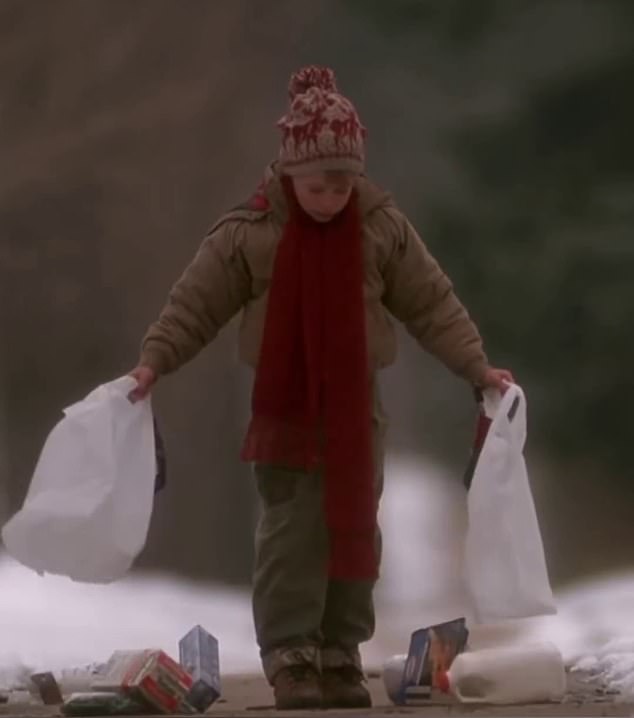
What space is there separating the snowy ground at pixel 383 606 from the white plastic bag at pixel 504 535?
0.58 meters

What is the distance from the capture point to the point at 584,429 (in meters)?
2.49

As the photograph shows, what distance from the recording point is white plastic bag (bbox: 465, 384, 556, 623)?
174 centimetres

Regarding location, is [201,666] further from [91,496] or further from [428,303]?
[428,303]

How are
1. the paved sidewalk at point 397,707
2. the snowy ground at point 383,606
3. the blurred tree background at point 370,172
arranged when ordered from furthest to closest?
the blurred tree background at point 370,172
the snowy ground at point 383,606
the paved sidewalk at point 397,707

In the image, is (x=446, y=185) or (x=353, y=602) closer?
(x=353, y=602)

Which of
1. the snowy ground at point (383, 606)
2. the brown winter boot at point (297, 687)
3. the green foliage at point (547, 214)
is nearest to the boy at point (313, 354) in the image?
the brown winter boot at point (297, 687)

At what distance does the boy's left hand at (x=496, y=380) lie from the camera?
71.2 inches

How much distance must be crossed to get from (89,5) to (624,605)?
130 cm

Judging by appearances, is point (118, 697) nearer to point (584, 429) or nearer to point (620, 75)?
point (584, 429)

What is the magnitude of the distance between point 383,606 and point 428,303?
784mm

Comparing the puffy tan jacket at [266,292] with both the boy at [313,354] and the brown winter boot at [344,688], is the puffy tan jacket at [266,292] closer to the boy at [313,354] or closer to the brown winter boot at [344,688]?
the boy at [313,354]

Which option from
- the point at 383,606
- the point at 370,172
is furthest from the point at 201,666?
the point at 370,172

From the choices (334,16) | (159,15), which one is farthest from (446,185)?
(159,15)

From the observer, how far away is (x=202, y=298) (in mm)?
1786
